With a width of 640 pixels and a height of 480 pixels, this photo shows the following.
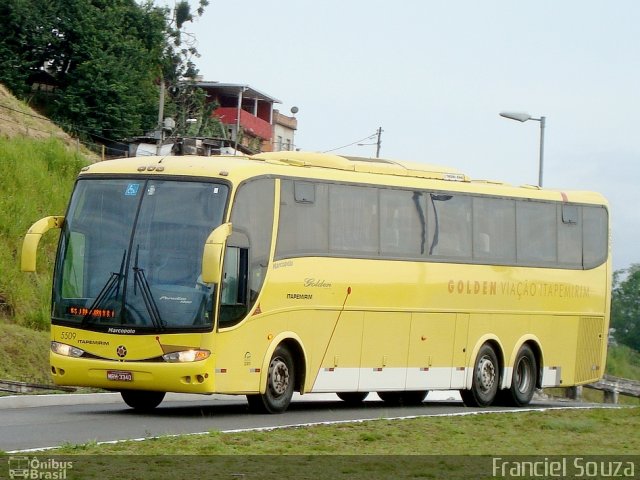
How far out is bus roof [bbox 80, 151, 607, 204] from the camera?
20188mm

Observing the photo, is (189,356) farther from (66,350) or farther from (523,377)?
(523,377)

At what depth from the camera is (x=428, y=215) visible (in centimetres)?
2417

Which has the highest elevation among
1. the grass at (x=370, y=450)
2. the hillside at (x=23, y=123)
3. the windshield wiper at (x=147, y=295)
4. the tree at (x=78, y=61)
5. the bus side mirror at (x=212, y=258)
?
the tree at (x=78, y=61)

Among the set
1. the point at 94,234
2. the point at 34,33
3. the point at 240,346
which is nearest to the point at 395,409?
the point at 240,346

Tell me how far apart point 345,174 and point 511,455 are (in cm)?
894

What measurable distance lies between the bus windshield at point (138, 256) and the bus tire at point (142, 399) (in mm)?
1985

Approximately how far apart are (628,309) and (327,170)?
113m

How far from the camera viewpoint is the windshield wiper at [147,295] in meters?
19.2

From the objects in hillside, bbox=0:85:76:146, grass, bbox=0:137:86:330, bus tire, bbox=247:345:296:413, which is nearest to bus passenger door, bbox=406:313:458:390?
bus tire, bbox=247:345:296:413

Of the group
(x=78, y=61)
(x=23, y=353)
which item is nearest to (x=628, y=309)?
(x=78, y=61)

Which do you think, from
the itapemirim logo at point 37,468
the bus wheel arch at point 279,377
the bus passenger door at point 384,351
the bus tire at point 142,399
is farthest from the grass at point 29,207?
the itapemirim logo at point 37,468

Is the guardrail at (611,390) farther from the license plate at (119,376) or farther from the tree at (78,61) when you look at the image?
the tree at (78,61)

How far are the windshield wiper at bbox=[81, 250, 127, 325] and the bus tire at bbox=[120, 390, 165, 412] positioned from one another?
2.11 meters

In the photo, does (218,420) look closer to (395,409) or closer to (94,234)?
(94,234)
